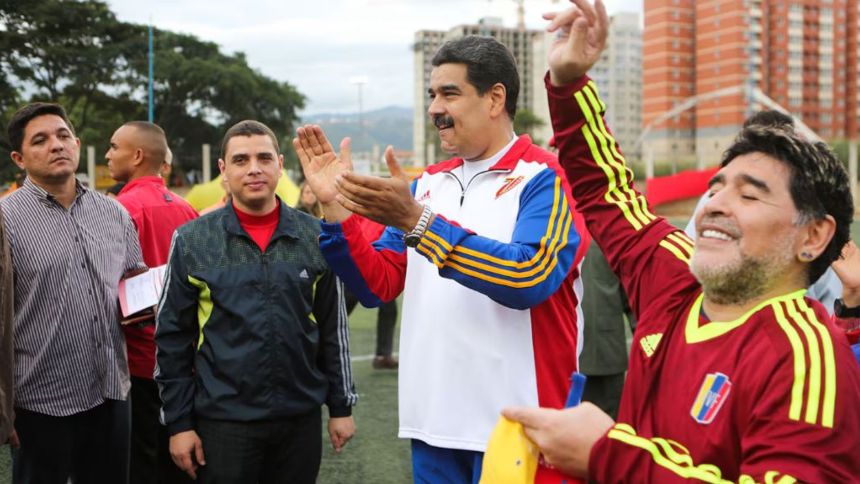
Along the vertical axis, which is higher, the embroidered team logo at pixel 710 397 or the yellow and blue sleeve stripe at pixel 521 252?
the yellow and blue sleeve stripe at pixel 521 252

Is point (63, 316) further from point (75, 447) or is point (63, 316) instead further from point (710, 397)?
point (710, 397)

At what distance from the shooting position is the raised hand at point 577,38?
1934 mm

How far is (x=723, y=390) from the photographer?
5.28 feet

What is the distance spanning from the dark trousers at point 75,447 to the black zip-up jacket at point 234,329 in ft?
1.83

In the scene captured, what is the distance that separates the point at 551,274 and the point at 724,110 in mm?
89385

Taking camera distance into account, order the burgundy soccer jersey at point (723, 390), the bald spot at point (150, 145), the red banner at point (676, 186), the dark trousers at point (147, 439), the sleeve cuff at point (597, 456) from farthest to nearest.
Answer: the red banner at point (676, 186), the bald spot at point (150, 145), the dark trousers at point (147, 439), the sleeve cuff at point (597, 456), the burgundy soccer jersey at point (723, 390)

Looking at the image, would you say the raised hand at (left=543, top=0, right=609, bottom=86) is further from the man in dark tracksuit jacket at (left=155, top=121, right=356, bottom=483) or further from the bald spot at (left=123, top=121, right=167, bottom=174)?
the bald spot at (left=123, top=121, right=167, bottom=174)

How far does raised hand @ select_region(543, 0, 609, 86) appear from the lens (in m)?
1.93

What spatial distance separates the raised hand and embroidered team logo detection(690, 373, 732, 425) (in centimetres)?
80

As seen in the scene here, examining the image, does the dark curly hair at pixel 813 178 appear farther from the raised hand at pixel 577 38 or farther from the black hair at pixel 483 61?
the black hair at pixel 483 61

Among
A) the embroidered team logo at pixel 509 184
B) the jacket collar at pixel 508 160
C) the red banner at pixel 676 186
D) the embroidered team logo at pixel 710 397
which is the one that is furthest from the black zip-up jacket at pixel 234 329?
the red banner at pixel 676 186

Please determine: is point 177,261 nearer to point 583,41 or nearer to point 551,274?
point 551,274

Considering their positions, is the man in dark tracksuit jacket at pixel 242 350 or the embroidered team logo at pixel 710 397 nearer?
the embroidered team logo at pixel 710 397

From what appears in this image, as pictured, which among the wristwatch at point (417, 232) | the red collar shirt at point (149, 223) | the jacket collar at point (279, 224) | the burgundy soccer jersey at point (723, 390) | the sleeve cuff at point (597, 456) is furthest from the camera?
the red collar shirt at point (149, 223)
